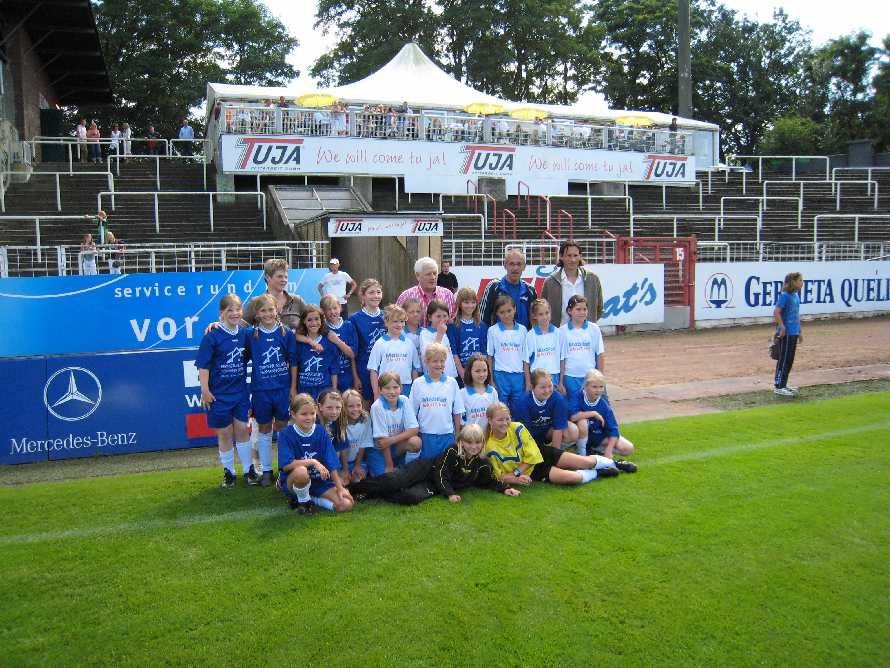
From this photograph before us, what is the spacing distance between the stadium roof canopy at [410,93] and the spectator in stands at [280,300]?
2027 centimetres

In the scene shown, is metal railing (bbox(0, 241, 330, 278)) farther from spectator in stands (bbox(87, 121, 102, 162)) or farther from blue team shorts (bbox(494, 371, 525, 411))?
spectator in stands (bbox(87, 121, 102, 162))

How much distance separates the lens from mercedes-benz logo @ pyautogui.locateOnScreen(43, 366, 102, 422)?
8.59 m

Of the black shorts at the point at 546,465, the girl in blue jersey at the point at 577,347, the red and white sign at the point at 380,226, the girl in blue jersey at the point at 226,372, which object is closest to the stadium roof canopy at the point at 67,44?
the red and white sign at the point at 380,226

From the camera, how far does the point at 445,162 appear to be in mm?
26922

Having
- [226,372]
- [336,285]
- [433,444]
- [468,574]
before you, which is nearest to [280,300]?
[226,372]

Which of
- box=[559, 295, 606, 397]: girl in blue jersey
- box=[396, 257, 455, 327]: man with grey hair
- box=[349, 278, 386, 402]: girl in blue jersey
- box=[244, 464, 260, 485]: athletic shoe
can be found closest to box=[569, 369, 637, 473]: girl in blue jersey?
box=[559, 295, 606, 397]: girl in blue jersey

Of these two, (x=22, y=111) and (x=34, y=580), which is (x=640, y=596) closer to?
(x=34, y=580)

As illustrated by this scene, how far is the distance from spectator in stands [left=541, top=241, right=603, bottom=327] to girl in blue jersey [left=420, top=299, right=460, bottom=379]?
1626 millimetres

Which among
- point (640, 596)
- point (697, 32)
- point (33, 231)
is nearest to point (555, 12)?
point (697, 32)

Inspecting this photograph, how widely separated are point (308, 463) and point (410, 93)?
87.8 feet

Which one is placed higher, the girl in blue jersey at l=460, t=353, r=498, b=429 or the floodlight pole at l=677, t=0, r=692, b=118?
the floodlight pole at l=677, t=0, r=692, b=118

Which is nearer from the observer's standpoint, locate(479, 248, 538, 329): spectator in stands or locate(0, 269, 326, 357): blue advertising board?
locate(479, 248, 538, 329): spectator in stands

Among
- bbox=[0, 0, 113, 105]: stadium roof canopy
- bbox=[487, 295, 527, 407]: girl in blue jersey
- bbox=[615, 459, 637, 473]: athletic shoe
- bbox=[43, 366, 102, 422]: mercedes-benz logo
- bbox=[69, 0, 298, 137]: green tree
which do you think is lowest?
bbox=[615, 459, 637, 473]: athletic shoe

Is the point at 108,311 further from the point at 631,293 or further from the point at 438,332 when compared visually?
the point at 631,293
